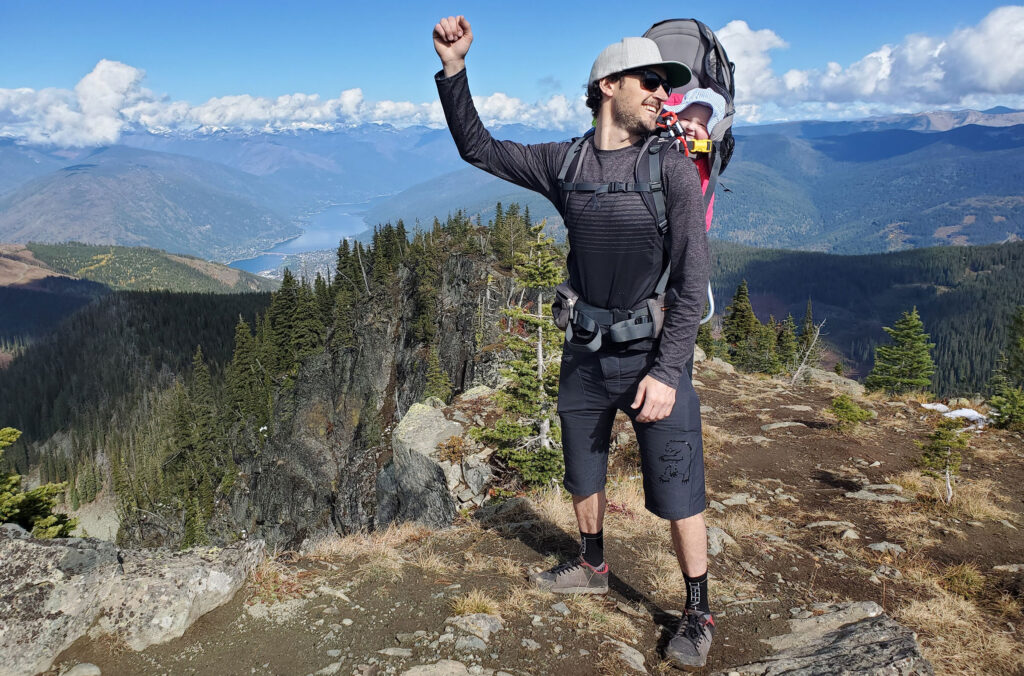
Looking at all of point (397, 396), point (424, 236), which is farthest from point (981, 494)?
point (424, 236)

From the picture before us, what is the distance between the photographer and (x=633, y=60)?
3.70m

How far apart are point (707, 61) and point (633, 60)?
83cm

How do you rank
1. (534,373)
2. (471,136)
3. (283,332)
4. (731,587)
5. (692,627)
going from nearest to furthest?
(471,136) → (692,627) → (731,587) → (534,373) → (283,332)

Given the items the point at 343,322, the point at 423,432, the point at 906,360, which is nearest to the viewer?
the point at 423,432

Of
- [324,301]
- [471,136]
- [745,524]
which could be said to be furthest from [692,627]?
[324,301]

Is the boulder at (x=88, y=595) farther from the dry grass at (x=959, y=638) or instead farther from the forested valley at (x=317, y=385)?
the forested valley at (x=317, y=385)

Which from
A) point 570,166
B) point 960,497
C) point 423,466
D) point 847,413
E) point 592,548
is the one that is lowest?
point 423,466

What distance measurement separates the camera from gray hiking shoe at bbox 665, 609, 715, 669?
431 centimetres

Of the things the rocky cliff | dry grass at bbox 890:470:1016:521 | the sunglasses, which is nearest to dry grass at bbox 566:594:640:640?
the sunglasses

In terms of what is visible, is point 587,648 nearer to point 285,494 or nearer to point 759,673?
point 759,673

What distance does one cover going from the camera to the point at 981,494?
10.4 m

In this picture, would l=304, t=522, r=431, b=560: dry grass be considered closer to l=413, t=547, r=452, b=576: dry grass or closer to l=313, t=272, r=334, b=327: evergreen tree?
l=413, t=547, r=452, b=576: dry grass

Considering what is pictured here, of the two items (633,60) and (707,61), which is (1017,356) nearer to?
(707,61)

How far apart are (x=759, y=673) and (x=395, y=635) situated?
2989 mm
